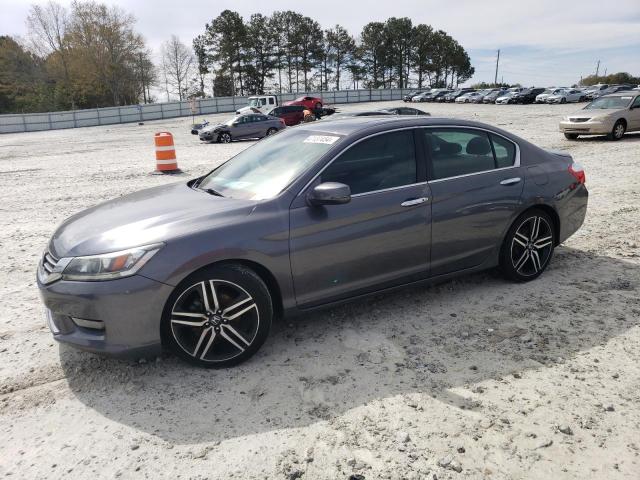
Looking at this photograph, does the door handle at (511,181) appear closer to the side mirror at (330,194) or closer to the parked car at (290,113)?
the side mirror at (330,194)

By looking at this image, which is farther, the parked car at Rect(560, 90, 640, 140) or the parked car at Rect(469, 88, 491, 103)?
the parked car at Rect(469, 88, 491, 103)

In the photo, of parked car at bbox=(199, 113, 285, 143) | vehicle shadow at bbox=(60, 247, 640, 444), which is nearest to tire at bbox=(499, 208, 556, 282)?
vehicle shadow at bbox=(60, 247, 640, 444)

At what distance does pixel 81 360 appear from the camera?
3570 mm

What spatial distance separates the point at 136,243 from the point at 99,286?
13.3 inches

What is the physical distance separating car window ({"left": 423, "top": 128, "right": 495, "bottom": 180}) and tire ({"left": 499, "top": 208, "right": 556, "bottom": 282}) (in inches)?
25.5

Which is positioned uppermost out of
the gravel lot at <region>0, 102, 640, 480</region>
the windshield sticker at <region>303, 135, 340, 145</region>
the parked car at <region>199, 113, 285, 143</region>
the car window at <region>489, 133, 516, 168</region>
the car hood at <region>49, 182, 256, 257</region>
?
the windshield sticker at <region>303, 135, 340, 145</region>

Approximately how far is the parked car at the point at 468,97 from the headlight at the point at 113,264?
181 ft

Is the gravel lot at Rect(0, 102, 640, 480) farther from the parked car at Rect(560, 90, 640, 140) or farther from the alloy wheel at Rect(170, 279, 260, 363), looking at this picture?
the parked car at Rect(560, 90, 640, 140)

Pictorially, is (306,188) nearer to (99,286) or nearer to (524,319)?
(99,286)

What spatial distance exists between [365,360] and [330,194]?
3.89 feet

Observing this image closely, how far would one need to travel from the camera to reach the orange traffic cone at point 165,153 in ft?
40.3

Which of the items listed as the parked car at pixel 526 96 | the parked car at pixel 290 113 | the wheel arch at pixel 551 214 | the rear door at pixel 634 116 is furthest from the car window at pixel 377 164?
the parked car at pixel 526 96

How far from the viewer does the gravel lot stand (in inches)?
100

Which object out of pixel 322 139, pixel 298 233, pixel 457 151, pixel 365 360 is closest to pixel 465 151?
pixel 457 151
